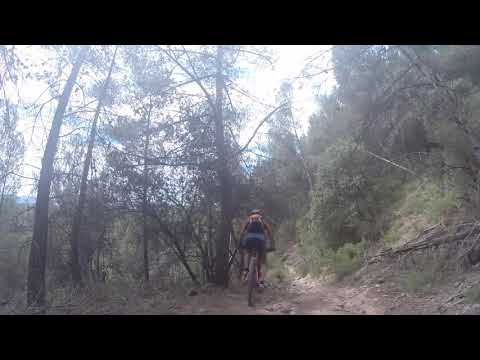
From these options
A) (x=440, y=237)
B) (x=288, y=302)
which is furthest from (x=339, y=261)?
(x=288, y=302)

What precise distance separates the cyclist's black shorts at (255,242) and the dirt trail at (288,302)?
37.9 inches

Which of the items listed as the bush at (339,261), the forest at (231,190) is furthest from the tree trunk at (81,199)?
the bush at (339,261)

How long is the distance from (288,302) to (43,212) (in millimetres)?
5356

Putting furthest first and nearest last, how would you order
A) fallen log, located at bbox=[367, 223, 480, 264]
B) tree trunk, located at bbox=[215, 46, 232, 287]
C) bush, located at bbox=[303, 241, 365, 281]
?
bush, located at bbox=[303, 241, 365, 281] → tree trunk, located at bbox=[215, 46, 232, 287] → fallen log, located at bbox=[367, 223, 480, 264]

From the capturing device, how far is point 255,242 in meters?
6.16

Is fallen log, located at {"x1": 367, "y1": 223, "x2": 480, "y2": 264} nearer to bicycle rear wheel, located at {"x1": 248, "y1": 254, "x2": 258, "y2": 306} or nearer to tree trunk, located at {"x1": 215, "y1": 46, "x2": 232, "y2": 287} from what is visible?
bicycle rear wheel, located at {"x1": 248, "y1": 254, "x2": 258, "y2": 306}

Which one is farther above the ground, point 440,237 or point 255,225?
point 255,225

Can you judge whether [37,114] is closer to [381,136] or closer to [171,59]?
[171,59]

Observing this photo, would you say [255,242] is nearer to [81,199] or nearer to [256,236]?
[256,236]

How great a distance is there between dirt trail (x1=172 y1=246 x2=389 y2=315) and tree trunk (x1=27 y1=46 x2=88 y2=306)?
296 centimetres

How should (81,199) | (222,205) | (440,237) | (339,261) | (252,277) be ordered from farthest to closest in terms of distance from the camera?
(81,199)
(339,261)
(222,205)
(440,237)
(252,277)

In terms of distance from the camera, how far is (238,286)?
7.58 m

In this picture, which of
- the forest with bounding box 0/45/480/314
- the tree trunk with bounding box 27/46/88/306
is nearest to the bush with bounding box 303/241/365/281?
the forest with bounding box 0/45/480/314

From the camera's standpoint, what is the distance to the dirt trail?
5.40m
